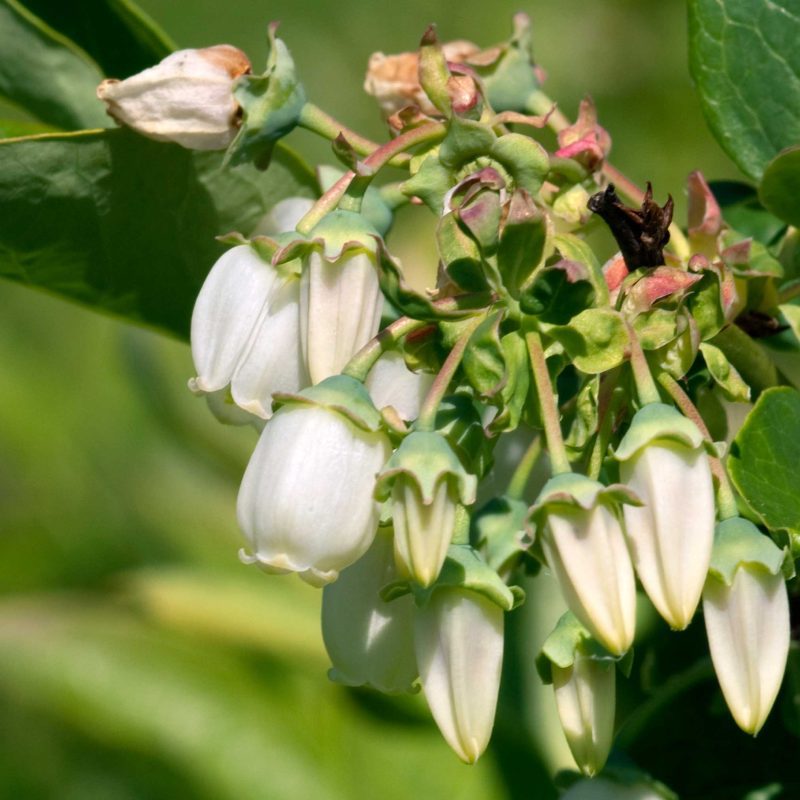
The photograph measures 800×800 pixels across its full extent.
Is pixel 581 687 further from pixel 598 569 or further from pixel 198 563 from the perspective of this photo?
pixel 198 563

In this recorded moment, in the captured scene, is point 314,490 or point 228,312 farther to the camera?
point 228,312

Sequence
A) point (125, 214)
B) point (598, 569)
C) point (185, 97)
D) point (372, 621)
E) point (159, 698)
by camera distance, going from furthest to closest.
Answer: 1. point (159, 698)
2. point (125, 214)
3. point (185, 97)
4. point (372, 621)
5. point (598, 569)

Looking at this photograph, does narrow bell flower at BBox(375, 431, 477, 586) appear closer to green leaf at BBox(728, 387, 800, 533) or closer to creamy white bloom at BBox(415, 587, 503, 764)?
creamy white bloom at BBox(415, 587, 503, 764)

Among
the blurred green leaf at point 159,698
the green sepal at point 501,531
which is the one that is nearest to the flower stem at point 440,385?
the green sepal at point 501,531

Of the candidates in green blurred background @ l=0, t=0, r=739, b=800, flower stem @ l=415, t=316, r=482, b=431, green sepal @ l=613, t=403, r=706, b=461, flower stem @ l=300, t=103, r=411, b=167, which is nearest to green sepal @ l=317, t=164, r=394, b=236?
flower stem @ l=300, t=103, r=411, b=167

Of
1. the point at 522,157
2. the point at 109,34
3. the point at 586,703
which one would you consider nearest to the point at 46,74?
the point at 109,34

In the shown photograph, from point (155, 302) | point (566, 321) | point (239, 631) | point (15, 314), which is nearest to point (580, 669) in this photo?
point (566, 321)

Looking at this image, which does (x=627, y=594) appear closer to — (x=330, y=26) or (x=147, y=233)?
(x=147, y=233)
